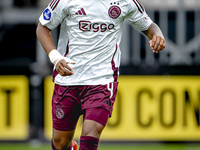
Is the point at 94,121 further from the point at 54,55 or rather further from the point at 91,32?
the point at 91,32

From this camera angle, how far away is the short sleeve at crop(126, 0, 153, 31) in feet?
12.6

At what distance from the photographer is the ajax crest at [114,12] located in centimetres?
369

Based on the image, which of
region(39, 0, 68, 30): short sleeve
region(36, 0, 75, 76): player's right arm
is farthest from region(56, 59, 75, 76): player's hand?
region(39, 0, 68, 30): short sleeve

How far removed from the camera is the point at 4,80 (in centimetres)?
697

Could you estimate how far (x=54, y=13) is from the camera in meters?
3.67

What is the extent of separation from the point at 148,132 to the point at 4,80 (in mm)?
2497

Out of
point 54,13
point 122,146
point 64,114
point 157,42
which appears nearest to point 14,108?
point 122,146

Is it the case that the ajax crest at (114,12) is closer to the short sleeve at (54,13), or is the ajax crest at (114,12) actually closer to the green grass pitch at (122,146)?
the short sleeve at (54,13)

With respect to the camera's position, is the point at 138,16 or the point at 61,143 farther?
the point at 61,143

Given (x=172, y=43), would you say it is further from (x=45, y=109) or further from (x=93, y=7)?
(x=93, y=7)

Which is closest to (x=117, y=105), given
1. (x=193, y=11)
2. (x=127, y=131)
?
(x=127, y=131)

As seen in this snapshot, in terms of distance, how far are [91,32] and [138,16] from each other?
51cm

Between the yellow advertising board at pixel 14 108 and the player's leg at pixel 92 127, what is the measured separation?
3.55 metres

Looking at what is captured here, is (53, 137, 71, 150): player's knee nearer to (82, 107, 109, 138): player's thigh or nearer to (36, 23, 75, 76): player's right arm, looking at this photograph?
(82, 107, 109, 138): player's thigh
